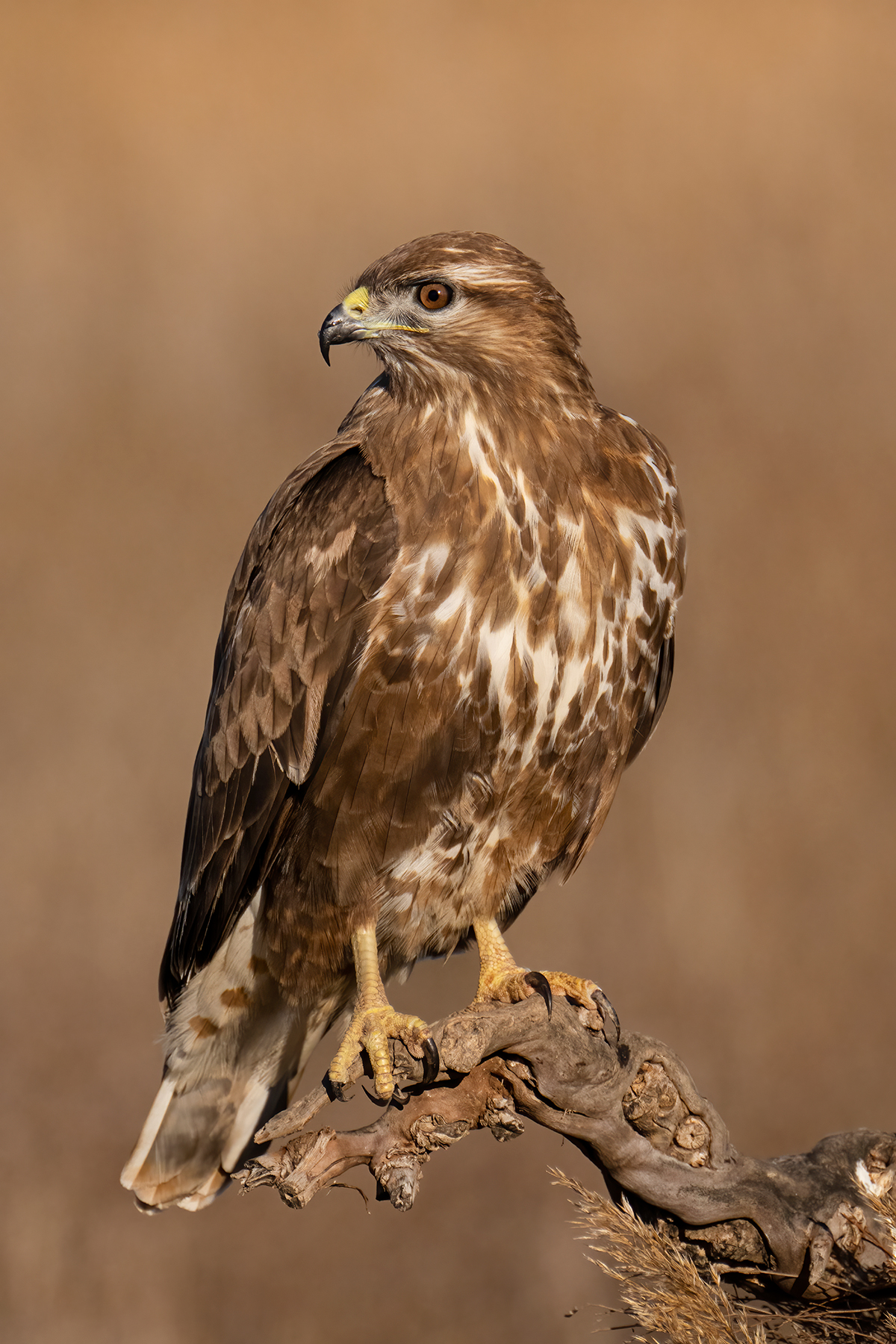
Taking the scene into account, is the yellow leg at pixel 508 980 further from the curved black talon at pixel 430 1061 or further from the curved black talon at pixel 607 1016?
the curved black talon at pixel 430 1061

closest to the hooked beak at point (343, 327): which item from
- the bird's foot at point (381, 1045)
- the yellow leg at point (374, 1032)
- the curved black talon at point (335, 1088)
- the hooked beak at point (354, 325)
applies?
the hooked beak at point (354, 325)

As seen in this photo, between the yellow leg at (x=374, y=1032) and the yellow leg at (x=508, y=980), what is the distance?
0.91 ft

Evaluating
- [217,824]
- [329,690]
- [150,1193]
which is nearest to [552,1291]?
[150,1193]

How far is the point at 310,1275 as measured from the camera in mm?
5230

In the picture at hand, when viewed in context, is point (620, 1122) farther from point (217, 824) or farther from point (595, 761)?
point (217, 824)

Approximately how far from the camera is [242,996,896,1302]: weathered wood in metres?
2.49

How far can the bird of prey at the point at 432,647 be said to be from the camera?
100.0 inches

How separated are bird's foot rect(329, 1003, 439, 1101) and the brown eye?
61.6 inches

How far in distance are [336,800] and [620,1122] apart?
934 millimetres

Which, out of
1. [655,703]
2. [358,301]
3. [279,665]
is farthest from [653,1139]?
[358,301]

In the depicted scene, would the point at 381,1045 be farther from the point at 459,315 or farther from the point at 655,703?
the point at 459,315

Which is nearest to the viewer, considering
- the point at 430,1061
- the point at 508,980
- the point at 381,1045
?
the point at 430,1061

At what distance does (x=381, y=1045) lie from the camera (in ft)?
8.49

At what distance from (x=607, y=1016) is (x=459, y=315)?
1597 mm
